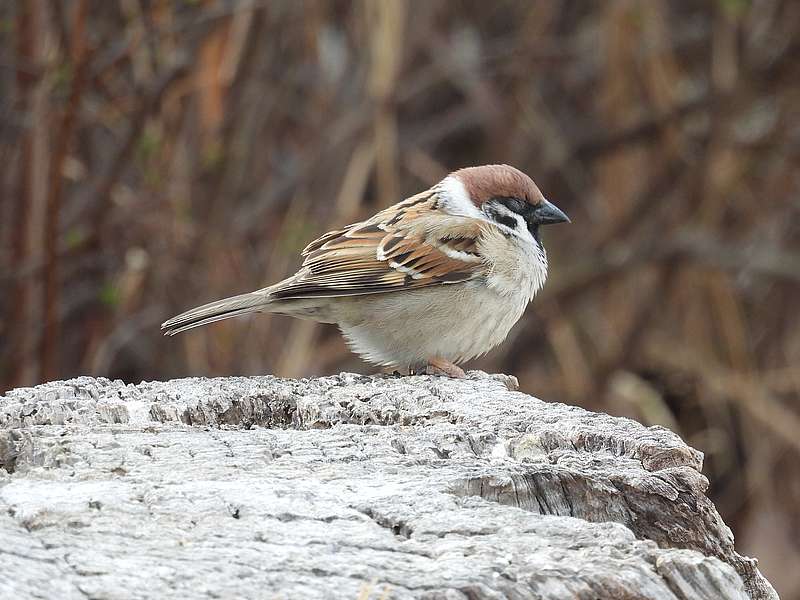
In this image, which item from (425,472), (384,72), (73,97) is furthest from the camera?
(384,72)

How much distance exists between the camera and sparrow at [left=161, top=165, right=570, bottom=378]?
343 cm

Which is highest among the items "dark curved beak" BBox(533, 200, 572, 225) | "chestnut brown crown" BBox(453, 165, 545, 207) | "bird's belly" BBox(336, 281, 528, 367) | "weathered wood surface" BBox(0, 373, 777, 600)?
"chestnut brown crown" BBox(453, 165, 545, 207)

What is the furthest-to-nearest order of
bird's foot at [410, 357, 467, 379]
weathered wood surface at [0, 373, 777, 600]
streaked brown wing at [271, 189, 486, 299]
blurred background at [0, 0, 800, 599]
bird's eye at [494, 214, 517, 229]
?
1. blurred background at [0, 0, 800, 599]
2. bird's eye at [494, 214, 517, 229]
3. streaked brown wing at [271, 189, 486, 299]
4. bird's foot at [410, 357, 467, 379]
5. weathered wood surface at [0, 373, 777, 600]

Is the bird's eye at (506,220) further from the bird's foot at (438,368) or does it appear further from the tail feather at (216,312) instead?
the tail feather at (216,312)

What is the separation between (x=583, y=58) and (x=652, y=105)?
1.78 feet

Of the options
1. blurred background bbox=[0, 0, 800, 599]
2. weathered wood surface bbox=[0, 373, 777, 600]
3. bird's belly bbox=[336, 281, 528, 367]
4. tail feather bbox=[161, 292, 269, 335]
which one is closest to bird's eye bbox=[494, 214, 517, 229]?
bird's belly bbox=[336, 281, 528, 367]

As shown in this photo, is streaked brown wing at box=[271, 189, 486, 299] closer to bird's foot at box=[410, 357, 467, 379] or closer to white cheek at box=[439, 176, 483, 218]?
white cheek at box=[439, 176, 483, 218]

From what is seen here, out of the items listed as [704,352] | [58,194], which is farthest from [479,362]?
[58,194]

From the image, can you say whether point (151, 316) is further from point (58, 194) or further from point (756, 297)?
point (756, 297)

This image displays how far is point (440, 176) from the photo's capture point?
18.0ft

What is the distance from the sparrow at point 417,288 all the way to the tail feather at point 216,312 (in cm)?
3

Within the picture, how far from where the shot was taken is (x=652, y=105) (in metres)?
5.65

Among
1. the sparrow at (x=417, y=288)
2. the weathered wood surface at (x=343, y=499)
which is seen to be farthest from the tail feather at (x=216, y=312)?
the weathered wood surface at (x=343, y=499)


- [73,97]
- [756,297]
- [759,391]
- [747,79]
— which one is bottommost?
[759,391]
